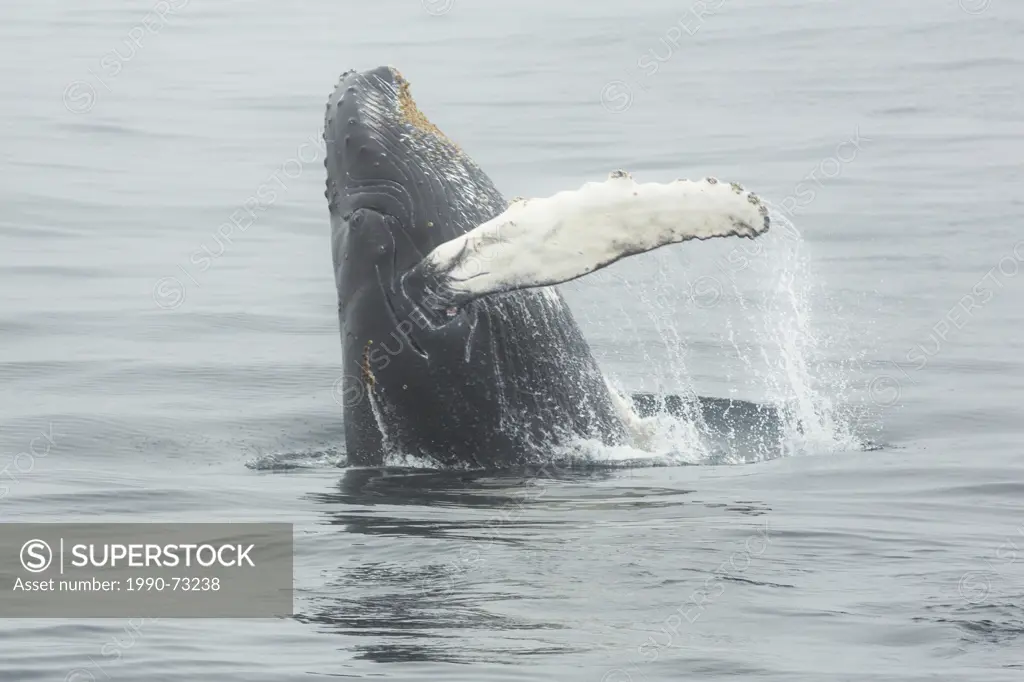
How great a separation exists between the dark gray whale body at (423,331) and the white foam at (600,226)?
0.75 meters

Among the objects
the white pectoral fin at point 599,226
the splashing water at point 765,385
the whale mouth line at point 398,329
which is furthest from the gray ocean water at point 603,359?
the white pectoral fin at point 599,226

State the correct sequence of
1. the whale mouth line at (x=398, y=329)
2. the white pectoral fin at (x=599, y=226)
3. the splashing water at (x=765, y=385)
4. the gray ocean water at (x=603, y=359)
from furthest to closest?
the splashing water at (x=765, y=385)
the whale mouth line at (x=398, y=329)
the white pectoral fin at (x=599, y=226)
the gray ocean water at (x=603, y=359)

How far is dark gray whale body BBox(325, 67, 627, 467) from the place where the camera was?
11.3 meters

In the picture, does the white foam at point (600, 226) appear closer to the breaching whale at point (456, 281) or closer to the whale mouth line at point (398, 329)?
the breaching whale at point (456, 281)

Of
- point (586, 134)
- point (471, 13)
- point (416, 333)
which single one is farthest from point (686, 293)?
point (471, 13)

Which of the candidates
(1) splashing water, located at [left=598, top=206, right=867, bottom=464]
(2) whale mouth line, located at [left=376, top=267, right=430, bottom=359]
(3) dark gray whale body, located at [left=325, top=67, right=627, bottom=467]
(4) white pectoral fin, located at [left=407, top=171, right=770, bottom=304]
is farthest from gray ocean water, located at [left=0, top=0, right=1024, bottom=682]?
(4) white pectoral fin, located at [left=407, top=171, right=770, bottom=304]

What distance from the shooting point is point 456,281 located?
10875 millimetres

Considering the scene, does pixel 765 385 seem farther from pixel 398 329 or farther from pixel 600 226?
pixel 600 226

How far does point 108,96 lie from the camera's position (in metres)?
39.6

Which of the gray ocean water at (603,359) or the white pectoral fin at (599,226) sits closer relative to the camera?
the gray ocean water at (603,359)

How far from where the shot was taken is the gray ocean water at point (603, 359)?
804cm

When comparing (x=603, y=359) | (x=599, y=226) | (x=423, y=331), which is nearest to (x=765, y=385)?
(x=603, y=359)

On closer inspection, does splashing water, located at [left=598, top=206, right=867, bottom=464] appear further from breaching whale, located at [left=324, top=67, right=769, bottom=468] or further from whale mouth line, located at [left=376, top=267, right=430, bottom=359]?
whale mouth line, located at [left=376, top=267, right=430, bottom=359]

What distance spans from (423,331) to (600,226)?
1523 millimetres
